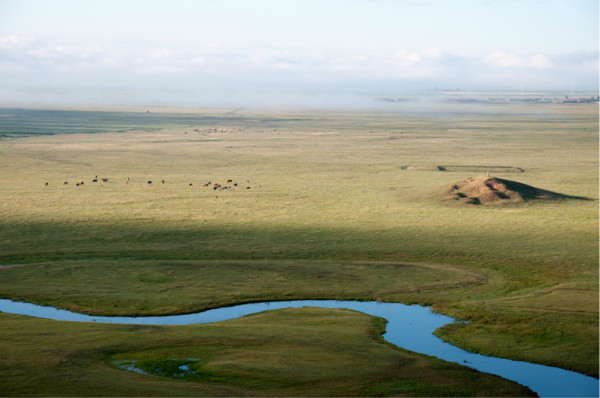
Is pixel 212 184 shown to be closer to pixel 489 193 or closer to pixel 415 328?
pixel 489 193

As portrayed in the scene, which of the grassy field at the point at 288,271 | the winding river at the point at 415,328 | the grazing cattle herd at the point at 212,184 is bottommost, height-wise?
the winding river at the point at 415,328

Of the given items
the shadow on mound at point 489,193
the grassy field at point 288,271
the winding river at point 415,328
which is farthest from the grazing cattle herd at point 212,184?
the winding river at point 415,328

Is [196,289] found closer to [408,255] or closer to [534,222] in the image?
[408,255]

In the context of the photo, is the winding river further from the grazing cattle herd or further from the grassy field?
the grazing cattle herd

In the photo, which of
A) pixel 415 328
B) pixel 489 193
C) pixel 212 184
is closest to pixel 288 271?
pixel 415 328

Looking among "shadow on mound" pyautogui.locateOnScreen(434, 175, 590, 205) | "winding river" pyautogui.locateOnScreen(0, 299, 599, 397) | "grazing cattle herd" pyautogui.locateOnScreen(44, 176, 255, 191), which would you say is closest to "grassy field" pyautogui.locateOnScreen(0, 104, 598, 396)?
"grazing cattle herd" pyautogui.locateOnScreen(44, 176, 255, 191)

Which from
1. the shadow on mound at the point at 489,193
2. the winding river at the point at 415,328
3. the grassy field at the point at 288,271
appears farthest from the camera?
the shadow on mound at the point at 489,193

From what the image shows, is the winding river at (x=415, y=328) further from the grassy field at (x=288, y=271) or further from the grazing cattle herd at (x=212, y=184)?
the grazing cattle herd at (x=212, y=184)
